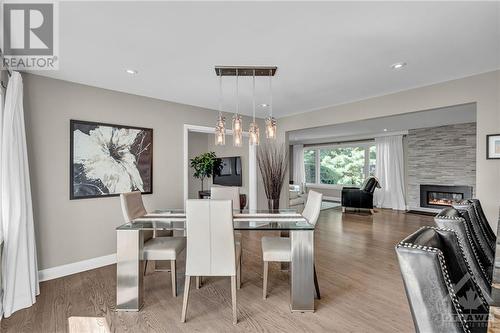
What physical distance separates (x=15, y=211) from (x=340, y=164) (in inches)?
364

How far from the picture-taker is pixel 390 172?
7.59 metres

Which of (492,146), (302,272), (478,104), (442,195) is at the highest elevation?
(478,104)

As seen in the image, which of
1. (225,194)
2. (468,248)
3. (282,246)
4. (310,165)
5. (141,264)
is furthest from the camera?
(310,165)

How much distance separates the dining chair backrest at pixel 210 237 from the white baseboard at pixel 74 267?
189 cm

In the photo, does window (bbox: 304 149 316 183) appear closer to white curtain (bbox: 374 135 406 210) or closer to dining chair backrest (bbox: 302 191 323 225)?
white curtain (bbox: 374 135 406 210)

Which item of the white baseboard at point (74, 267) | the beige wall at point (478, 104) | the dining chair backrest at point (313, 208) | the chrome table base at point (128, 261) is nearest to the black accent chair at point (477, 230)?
the beige wall at point (478, 104)

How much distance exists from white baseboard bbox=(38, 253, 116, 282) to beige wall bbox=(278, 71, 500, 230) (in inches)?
171

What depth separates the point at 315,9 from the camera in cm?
163

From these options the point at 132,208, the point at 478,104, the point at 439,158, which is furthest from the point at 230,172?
the point at 439,158

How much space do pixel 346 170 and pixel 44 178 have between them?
8.90 meters

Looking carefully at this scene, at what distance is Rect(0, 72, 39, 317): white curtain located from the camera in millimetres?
2125

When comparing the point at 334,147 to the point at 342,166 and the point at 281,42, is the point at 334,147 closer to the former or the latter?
the point at 342,166

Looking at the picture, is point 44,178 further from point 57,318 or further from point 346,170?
point 346,170

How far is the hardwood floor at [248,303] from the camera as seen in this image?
1.97 m
